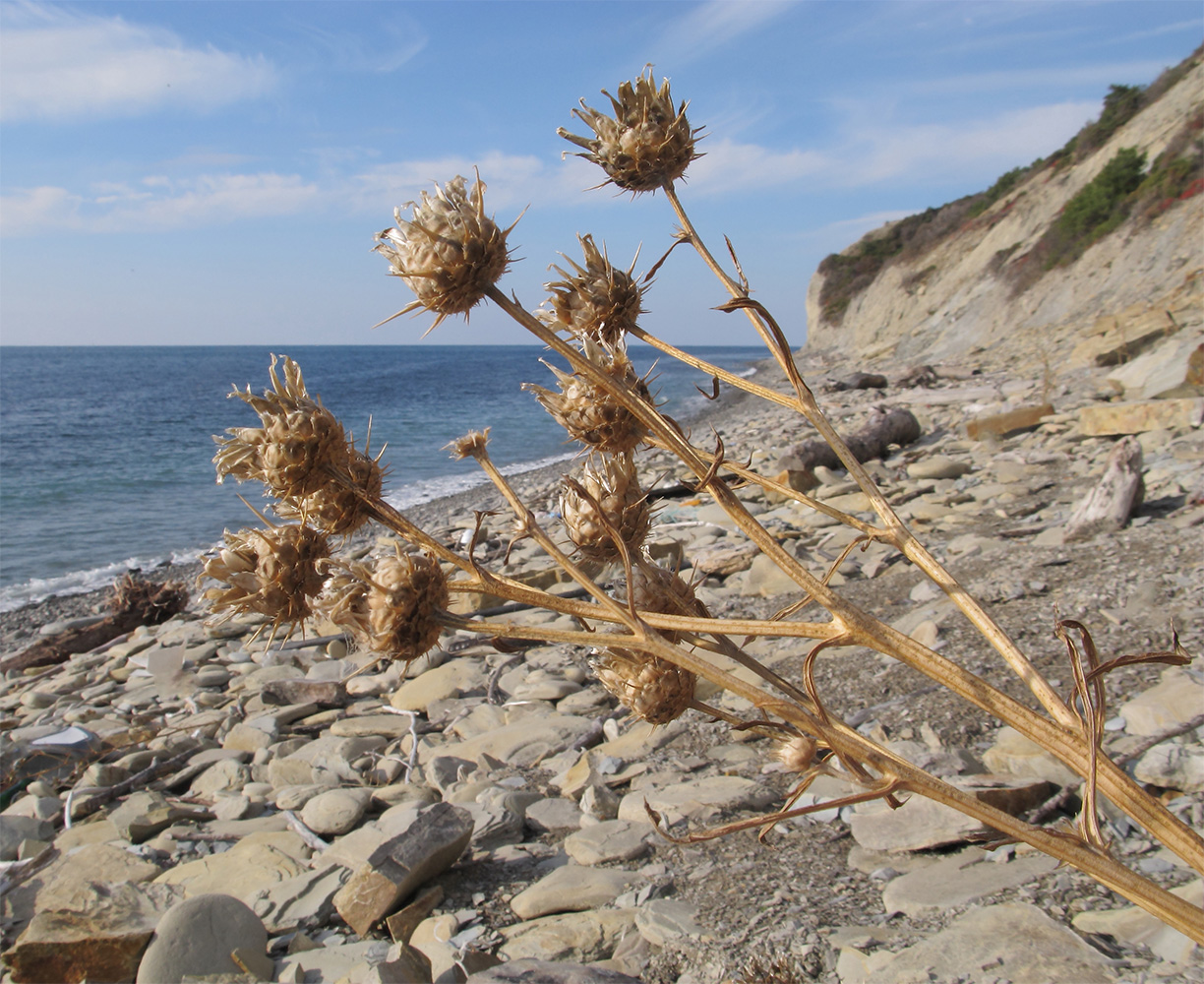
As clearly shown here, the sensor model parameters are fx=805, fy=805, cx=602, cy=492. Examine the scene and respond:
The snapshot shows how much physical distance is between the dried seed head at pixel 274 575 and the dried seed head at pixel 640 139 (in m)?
0.83

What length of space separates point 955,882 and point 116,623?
32.2 feet

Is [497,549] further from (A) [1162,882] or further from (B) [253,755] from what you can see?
Answer: (A) [1162,882]

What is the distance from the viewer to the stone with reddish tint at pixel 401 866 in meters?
3.09

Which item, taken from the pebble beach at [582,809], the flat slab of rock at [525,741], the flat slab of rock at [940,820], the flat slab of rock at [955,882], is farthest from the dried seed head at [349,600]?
the flat slab of rock at [525,741]

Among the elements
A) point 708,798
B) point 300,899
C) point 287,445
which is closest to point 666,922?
point 708,798

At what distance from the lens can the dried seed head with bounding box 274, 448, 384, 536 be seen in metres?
1.12

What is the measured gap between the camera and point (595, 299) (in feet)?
4.21

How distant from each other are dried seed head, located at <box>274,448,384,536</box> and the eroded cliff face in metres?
16.3

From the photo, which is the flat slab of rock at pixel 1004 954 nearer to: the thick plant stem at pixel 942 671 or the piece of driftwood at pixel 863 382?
the thick plant stem at pixel 942 671

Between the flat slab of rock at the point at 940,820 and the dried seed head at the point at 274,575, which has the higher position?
the dried seed head at the point at 274,575

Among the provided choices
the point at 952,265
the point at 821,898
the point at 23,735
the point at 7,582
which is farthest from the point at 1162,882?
the point at 952,265

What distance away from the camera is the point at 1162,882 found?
2430 mm

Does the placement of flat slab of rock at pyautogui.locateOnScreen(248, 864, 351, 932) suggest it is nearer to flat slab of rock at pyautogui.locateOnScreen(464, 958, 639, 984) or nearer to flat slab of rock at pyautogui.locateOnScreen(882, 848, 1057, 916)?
flat slab of rock at pyautogui.locateOnScreen(464, 958, 639, 984)

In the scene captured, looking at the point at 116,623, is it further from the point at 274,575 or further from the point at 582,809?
the point at 274,575
